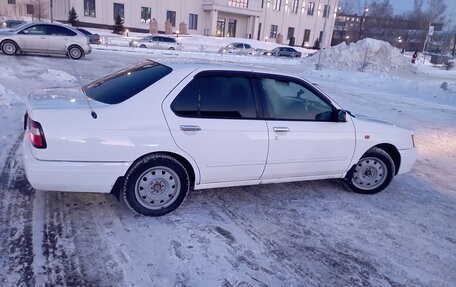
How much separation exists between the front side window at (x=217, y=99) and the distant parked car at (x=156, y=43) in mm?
31013

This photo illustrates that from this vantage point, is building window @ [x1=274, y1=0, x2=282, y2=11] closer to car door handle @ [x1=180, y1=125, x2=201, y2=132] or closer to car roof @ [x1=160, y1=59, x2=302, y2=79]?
car roof @ [x1=160, y1=59, x2=302, y2=79]

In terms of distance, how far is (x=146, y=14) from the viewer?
50906mm

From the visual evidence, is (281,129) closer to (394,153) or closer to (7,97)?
(394,153)

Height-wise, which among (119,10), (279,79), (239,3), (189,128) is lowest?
(189,128)

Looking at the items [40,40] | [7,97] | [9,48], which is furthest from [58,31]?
[7,97]

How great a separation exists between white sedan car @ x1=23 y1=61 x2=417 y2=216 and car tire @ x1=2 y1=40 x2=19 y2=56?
1535cm

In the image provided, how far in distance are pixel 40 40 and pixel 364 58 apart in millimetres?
22416

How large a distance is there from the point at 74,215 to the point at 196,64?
2.13 meters

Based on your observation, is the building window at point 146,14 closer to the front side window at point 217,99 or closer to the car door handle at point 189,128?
the front side window at point 217,99

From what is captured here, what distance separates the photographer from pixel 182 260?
3.45 metres

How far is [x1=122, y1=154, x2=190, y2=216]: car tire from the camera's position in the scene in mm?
3967

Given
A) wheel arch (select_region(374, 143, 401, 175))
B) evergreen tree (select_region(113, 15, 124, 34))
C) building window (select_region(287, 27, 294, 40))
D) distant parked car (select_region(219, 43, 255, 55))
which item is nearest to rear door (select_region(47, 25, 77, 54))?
wheel arch (select_region(374, 143, 401, 175))

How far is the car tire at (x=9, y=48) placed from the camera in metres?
17.3

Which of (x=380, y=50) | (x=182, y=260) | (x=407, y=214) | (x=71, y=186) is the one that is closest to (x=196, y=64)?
(x=71, y=186)
